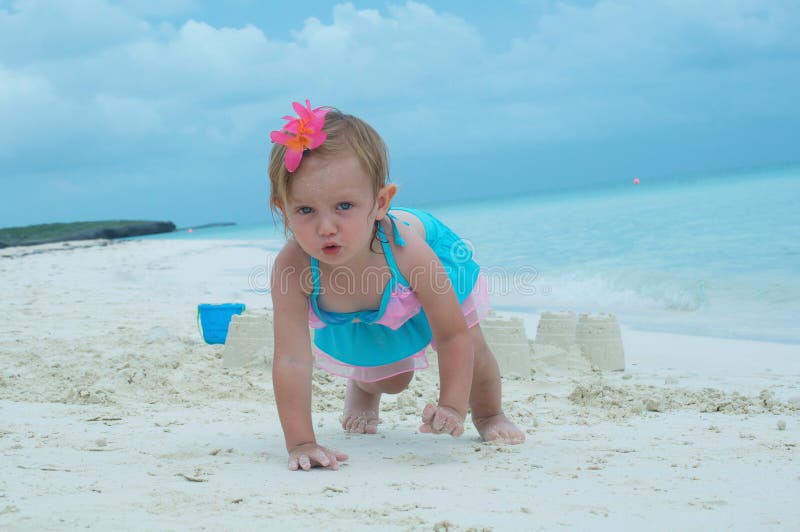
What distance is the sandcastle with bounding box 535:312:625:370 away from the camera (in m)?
4.47

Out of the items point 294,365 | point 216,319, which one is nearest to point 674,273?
point 216,319

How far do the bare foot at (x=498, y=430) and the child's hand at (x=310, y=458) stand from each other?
2.05 ft

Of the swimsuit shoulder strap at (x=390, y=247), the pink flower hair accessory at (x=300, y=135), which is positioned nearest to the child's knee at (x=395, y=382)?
the swimsuit shoulder strap at (x=390, y=247)

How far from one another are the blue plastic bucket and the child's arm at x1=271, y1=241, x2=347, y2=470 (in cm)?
240

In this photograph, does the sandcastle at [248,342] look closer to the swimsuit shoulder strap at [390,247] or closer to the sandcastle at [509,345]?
the sandcastle at [509,345]

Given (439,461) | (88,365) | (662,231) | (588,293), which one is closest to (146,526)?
(439,461)

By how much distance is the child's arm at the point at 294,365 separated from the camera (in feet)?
7.92

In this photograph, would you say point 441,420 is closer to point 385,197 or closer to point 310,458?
point 310,458

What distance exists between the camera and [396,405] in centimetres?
362

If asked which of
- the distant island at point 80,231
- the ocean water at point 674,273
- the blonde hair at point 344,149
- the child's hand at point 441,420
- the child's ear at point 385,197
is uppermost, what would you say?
the distant island at point 80,231

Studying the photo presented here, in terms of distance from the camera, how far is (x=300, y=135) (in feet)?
7.75

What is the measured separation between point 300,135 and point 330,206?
9.1 inches

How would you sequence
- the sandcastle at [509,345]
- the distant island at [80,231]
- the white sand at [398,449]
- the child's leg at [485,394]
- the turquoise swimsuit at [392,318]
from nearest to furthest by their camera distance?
the white sand at [398,449] → the turquoise swimsuit at [392,318] → the child's leg at [485,394] → the sandcastle at [509,345] → the distant island at [80,231]

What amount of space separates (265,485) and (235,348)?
2189 millimetres
